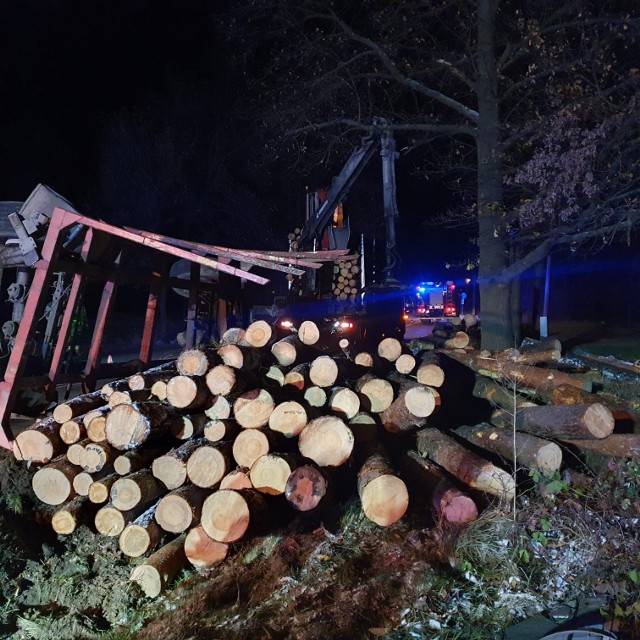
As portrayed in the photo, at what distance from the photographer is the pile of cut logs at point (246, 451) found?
13.9 feet

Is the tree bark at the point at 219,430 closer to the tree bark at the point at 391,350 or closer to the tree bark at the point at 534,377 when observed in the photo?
the tree bark at the point at 391,350

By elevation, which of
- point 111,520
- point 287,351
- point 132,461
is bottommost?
point 111,520

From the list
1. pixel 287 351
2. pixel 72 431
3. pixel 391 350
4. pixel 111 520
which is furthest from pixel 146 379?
pixel 391 350

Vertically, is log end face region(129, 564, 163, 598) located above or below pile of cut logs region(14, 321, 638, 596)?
below

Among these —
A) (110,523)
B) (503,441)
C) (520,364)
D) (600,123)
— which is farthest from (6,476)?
(600,123)

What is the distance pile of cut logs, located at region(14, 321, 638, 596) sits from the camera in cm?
425

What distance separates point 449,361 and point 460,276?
21204 millimetres

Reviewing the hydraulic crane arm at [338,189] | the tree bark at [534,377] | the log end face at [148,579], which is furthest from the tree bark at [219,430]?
the hydraulic crane arm at [338,189]

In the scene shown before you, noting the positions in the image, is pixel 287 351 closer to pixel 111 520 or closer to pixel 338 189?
pixel 111 520

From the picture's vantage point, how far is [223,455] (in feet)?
14.9

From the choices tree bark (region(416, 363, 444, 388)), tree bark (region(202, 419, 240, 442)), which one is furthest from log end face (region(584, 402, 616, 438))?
tree bark (region(202, 419, 240, 442))

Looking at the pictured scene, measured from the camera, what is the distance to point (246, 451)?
15.1ft

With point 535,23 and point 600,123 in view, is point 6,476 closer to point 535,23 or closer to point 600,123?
point 600,123

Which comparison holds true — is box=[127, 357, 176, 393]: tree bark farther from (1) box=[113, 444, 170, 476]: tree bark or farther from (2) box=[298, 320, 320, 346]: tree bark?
(2) box=[298, 320, 320, 346]: tree bark
